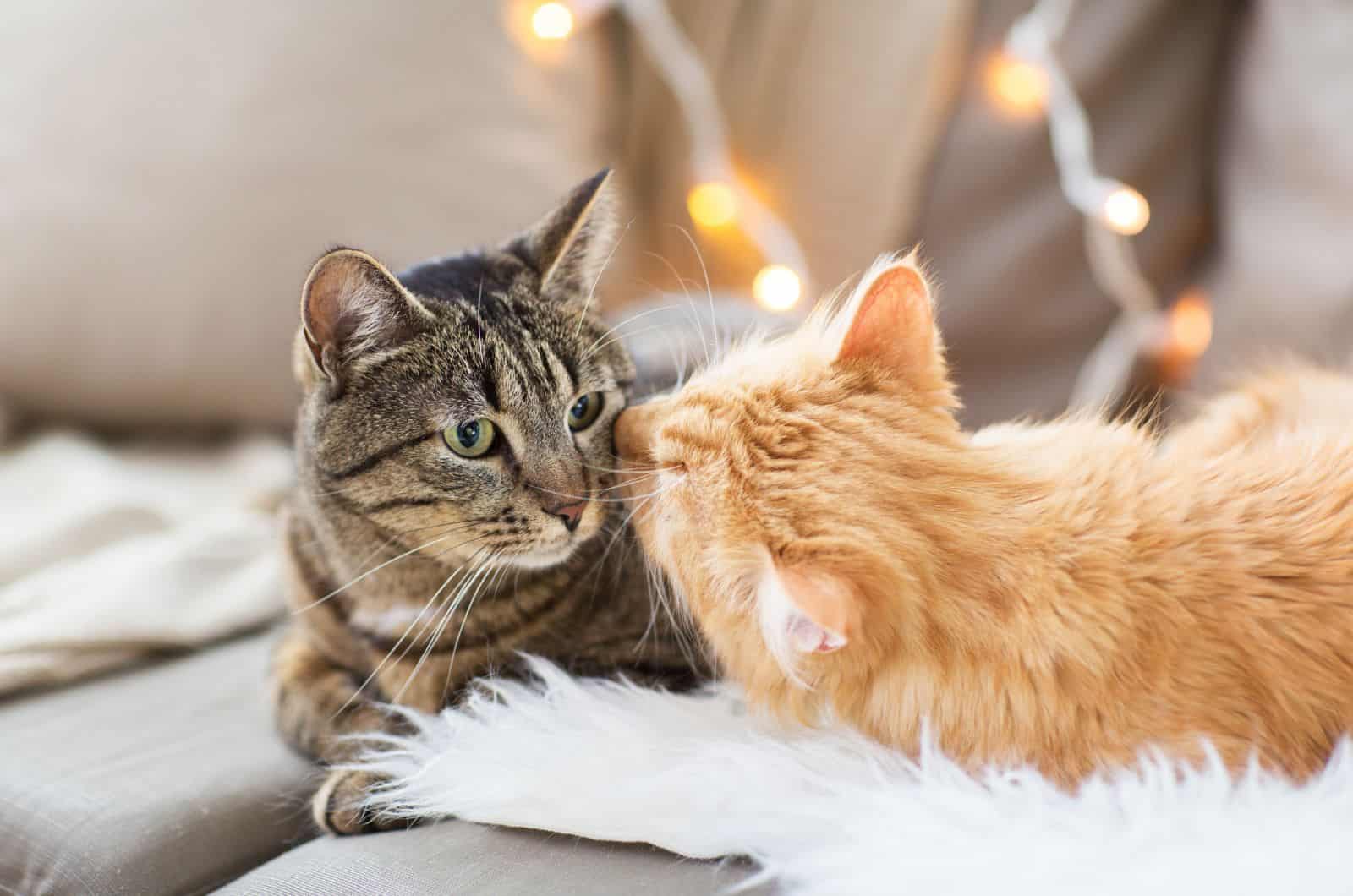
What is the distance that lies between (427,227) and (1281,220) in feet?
4.19

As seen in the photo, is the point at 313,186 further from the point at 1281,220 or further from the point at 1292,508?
the point at 1281,220

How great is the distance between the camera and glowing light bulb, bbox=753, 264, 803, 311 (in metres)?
1.51

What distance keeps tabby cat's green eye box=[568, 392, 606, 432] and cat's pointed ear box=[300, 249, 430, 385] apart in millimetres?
196

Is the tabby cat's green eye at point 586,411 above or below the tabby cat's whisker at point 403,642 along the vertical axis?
above

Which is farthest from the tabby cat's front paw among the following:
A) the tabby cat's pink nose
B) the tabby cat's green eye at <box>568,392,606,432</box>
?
the tabby cat's green eye at <box>568,392,606,432</box>

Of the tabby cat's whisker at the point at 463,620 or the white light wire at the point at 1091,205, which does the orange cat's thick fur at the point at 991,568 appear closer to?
the tabby cat's whisker at the point at 463,620

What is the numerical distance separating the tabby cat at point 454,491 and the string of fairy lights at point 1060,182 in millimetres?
548

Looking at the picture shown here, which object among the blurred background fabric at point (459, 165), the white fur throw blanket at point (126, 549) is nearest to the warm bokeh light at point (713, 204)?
the blurred background fabric at point (459, 165)

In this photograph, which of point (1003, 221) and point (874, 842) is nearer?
point (874, 842)

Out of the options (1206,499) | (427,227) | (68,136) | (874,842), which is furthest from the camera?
(427,227)

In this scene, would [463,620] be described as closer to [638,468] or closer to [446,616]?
[446,616]

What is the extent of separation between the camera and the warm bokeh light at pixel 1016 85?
4.81ft

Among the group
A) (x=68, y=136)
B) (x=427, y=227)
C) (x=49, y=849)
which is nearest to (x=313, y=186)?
(x=427, y=227)

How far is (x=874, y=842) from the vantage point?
0.72 metres
